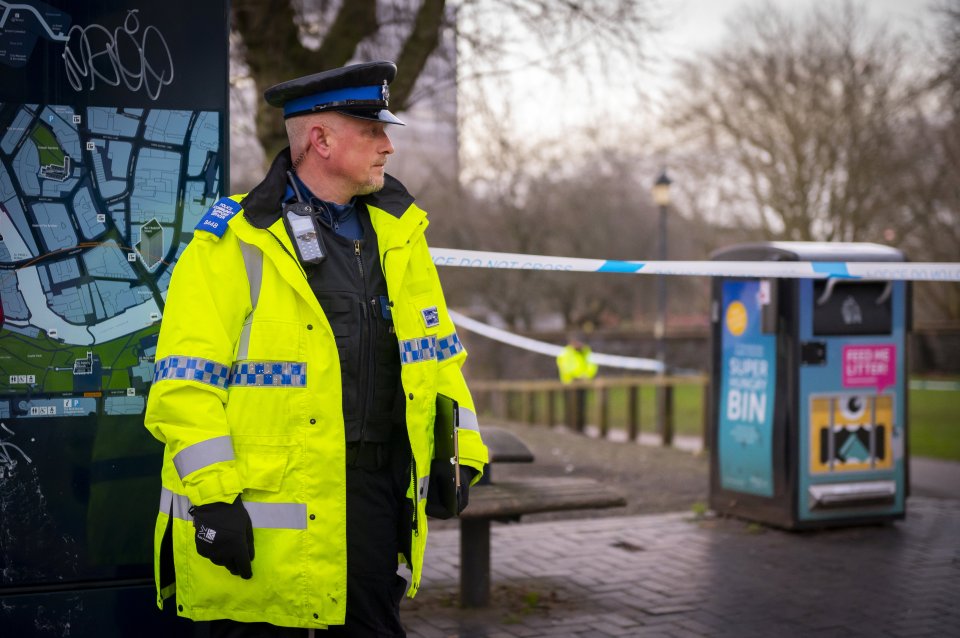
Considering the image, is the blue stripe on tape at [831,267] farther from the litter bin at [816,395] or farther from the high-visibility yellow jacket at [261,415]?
the high-visibility yellow jacket at [261,415]

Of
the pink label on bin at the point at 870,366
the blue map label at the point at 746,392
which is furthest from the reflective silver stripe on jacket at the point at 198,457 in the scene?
the pink label on bin at the point at 870,366

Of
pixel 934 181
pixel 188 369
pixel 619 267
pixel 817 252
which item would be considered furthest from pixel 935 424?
pixel 188 369

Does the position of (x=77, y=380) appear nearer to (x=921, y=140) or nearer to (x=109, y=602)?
(x=109, y=602)

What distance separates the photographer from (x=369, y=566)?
→ 9.49ft

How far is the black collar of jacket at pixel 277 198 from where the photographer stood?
2.87 metres

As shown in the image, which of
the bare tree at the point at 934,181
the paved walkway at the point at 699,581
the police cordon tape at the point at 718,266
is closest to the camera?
the paved walkway at the point at 699,581

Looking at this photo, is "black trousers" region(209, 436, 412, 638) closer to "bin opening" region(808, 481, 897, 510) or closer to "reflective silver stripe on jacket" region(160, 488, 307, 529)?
"reflective silver stripe on jacket" region(160, 488, 307, 529)

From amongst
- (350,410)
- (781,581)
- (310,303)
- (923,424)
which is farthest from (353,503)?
(923,424)

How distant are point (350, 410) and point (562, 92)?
26.3ft

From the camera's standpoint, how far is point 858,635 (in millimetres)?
4805

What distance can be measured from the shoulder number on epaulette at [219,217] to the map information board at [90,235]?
2.46 ft

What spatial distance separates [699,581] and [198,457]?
3.80m

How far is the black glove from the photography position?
2.61 meters

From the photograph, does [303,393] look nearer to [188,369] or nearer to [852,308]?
[188,369]
